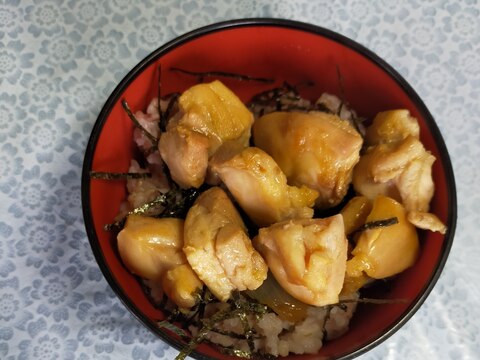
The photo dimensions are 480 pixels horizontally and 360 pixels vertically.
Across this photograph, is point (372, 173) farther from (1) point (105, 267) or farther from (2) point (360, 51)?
(1) point (105, 267)

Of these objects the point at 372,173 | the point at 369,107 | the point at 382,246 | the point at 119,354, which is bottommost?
the point at 119,354

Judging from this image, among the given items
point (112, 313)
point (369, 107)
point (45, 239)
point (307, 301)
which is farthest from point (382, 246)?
point (45, 239)

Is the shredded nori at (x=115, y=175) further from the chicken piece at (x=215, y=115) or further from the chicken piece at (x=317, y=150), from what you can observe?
the chicken piece at (x=317, y=150)

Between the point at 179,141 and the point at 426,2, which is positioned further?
the point at 426,2

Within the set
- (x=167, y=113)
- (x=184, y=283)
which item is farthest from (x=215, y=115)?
(x=184, y=283)

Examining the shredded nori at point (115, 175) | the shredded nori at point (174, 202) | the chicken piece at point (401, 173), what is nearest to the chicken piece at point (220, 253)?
the shredded nori at point (174, 202)

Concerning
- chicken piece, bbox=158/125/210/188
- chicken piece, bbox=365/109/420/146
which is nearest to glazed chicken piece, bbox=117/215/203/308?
chicken piece, bbox=158/125/210/188

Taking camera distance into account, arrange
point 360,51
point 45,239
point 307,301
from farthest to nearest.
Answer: point 45,239, point 360,51, point 307,301
